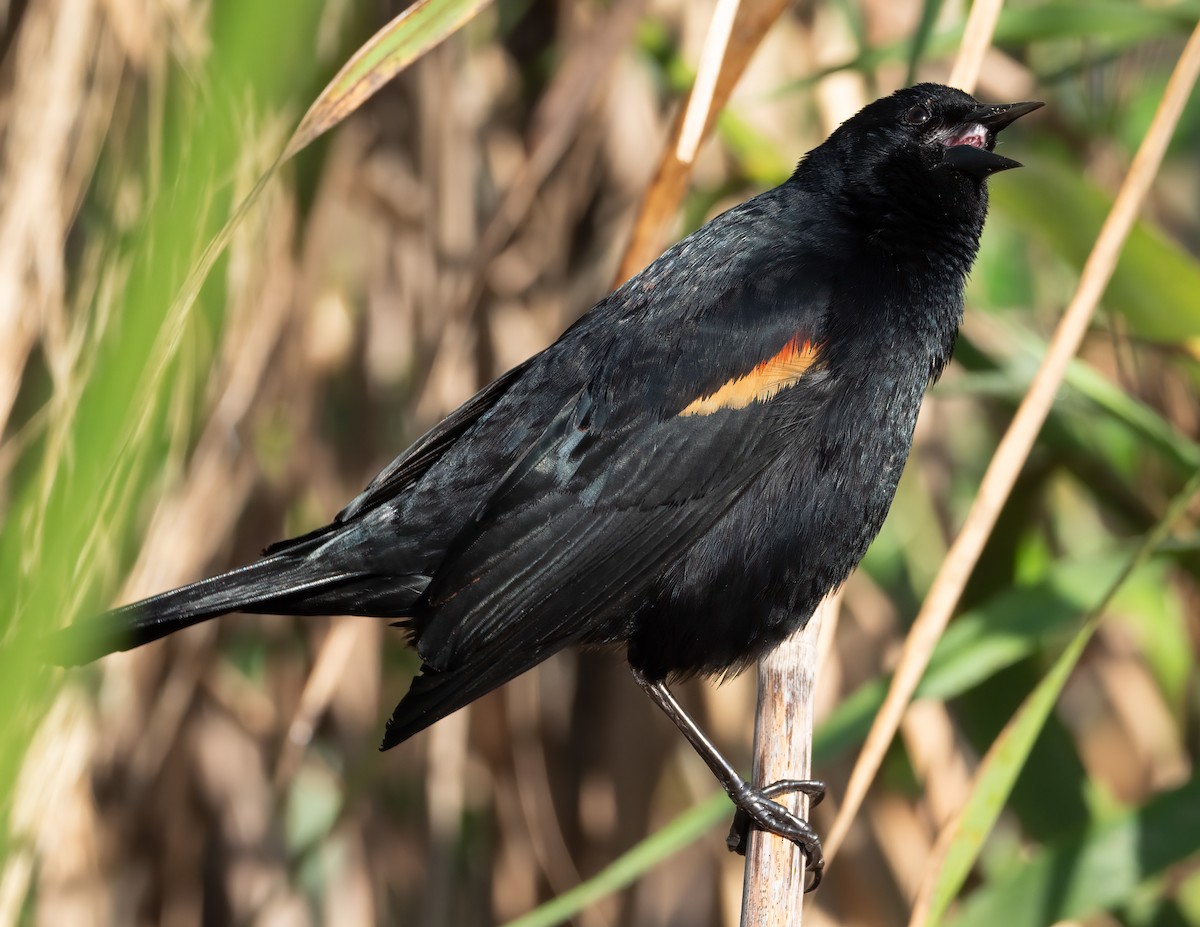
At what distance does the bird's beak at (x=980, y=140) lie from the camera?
2117mm

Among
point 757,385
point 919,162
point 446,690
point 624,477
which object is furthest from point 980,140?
point 446,690

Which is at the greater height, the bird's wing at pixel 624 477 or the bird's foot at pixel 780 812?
the bird's wing at pixel 624 477

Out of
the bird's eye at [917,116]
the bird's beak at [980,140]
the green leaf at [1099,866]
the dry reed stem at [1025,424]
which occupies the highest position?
the bird's eye at [917,116]

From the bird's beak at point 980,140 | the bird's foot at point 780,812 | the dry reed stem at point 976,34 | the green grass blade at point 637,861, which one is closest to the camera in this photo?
the dry reed stem at point 976,34

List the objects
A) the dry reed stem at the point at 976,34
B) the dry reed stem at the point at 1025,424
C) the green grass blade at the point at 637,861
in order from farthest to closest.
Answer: the green grass blade at the point at 637,861 < the dry reed stem at the point at 976,34 < the dry reed stem at the point at 1025,424

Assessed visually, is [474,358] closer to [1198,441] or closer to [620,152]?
[620,152]

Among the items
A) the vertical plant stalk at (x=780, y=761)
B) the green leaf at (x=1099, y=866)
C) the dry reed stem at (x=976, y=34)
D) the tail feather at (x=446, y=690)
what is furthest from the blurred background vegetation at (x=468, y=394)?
the tail feather at (x=446, y=690)

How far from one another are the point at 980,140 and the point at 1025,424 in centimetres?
85

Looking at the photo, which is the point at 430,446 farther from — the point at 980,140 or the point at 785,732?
the point at 980,140

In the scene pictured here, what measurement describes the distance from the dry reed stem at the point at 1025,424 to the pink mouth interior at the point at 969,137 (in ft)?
2.05

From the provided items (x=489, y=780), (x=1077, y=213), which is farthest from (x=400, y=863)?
(x=1077, y=213)

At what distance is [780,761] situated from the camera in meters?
1.90

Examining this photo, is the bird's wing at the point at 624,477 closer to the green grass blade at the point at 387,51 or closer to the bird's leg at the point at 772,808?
the bird's leg at the point at 772,808

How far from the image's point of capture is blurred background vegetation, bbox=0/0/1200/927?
212 cm
